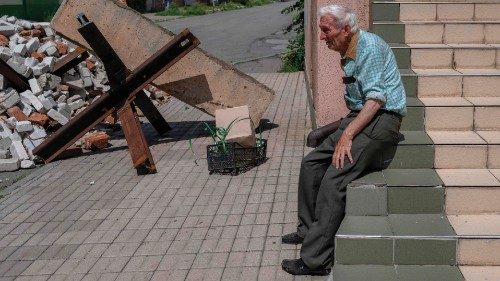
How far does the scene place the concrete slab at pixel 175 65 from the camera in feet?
29.0

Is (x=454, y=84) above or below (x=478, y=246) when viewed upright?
above

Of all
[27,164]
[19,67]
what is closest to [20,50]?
[19,67]

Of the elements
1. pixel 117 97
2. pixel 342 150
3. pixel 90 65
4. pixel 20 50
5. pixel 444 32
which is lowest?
pixel 90 65

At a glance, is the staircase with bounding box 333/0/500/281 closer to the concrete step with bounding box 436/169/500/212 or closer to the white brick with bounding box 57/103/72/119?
the concrete step with bounding box 436/169/500/212

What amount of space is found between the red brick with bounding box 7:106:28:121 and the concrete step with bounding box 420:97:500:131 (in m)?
6.24

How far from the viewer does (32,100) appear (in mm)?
10055

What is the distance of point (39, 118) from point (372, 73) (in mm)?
6456

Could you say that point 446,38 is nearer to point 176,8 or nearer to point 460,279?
point 460,279

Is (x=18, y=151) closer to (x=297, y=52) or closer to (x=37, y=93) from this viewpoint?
(x=37, y=93)

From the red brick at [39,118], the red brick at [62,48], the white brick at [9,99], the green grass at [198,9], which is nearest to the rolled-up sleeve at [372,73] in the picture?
the red brick at [39,118]

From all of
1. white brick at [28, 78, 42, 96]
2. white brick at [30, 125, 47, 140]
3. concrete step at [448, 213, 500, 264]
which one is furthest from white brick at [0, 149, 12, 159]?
concrete step at [448, 213, 500, 264]

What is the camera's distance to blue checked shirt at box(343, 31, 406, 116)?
4613 mm

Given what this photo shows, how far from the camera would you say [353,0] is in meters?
6.94

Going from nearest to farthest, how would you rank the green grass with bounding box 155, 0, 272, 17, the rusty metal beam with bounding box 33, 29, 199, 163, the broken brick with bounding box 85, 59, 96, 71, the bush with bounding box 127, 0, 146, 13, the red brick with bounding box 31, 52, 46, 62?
1. the rusty metal beam with bounding box 33, 29, 199, 163
2. the red brick with bounding box 31, 52, 46, 62
3. the broken brick with bounding box 85, 59, 96, 71
4. the green grass with bounding box 155, 0, 272, 17
5. the bush with bounding box 127, 0, 146, 13
